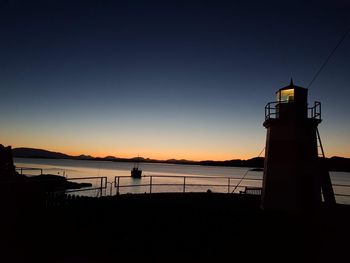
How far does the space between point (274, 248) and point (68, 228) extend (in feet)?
23.2

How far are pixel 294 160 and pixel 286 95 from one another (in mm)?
3578

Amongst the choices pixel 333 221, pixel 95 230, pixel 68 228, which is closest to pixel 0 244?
pixel 68 228

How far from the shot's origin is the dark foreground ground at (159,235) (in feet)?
26.8

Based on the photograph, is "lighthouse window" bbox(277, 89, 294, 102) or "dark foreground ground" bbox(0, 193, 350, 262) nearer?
"dark foreground ground" bbox(0, 193, 350, 262)

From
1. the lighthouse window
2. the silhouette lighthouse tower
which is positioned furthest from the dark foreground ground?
the lighthouse window

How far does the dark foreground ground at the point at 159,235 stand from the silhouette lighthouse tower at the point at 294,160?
202 centimetres

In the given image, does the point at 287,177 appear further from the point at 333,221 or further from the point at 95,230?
the point at 95,230

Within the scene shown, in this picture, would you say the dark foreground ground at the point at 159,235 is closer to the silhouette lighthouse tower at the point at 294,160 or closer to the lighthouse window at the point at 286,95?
the silhouette lighthouse tower at the point at 294,160

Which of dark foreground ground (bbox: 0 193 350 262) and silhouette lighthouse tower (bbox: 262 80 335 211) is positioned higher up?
silhouette lighthouse tower (bbox: 262 80 335 211)

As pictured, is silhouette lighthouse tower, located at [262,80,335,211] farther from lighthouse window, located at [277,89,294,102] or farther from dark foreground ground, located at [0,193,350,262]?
dark foreground ground, located at [0,193,350,262]

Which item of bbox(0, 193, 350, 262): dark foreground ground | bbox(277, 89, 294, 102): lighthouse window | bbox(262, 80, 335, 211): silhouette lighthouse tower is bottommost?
bbox(0, 193, 350, 262): dark foreground ground

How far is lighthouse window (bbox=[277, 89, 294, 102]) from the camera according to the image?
586 inches

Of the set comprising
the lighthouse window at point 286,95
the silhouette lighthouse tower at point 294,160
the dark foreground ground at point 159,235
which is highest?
the lighthouse window at point 286,95

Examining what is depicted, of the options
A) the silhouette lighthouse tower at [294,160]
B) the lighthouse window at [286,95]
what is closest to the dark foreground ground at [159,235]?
the silhouette lighthouse tower at [294,160]
